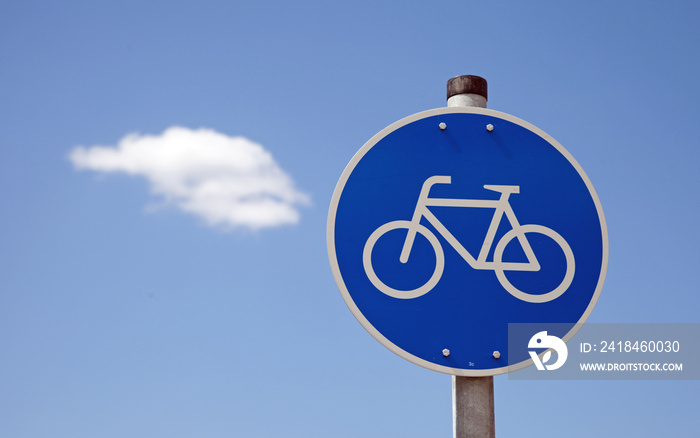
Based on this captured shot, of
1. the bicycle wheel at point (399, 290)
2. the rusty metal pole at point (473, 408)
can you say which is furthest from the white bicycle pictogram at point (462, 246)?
the rusty metal pole at point (473, 408)

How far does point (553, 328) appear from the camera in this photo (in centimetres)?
216

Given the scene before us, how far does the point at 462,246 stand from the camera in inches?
85.7

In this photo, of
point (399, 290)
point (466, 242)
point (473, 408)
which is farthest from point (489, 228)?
point (473, 408)

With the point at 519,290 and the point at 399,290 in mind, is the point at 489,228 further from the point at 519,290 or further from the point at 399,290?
the point at 399,290

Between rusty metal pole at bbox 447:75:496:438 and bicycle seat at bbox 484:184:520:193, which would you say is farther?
bicycle seat at bbox 484:184:520:193

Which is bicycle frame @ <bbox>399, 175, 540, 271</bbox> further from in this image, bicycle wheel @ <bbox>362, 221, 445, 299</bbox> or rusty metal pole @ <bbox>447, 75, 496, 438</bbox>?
rusty metal pole @ <bbox>447, 75, 496, 438</bbox>

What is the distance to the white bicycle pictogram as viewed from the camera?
216 cm

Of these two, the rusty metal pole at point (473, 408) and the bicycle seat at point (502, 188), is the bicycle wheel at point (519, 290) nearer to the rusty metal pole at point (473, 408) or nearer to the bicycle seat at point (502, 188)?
Answer: the bicycle seat at point (502, 188)

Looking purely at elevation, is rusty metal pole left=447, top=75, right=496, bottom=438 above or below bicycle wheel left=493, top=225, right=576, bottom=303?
below

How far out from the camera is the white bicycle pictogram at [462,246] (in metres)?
2.16

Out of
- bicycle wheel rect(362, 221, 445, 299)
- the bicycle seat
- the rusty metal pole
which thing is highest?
the bicycle seat

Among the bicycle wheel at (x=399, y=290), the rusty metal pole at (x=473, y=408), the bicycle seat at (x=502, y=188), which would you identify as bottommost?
the rusty metal pole at (x=473, y=408)

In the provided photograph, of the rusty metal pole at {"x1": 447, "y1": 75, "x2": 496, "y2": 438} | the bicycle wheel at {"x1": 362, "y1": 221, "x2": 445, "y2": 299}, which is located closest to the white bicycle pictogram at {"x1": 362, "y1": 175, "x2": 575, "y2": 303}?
the bicycle wheel at {"x1": 362, "y1": 221, "x2": 445, "y2": 299}

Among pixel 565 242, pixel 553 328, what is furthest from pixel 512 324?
pixel 565 242
